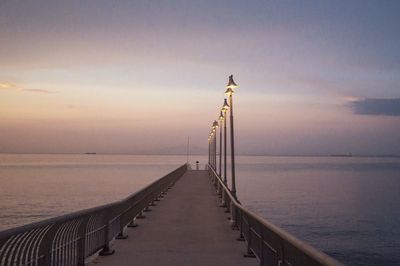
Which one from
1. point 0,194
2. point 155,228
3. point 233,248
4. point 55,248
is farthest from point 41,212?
point 55,248

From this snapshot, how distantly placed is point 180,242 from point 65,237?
14.5ft

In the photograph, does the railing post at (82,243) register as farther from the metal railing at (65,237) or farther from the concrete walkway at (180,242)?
the concrete walkway at (180,242)

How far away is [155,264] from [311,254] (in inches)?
196

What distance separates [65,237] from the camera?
25.6 feet

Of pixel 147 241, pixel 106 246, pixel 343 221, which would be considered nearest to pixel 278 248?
pixel 106 246

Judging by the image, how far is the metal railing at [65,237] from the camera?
5789 millimetres

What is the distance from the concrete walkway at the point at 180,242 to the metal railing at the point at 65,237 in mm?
427

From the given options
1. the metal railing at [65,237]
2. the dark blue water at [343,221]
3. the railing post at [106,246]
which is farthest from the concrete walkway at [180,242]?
the dark blue water at [343,221]

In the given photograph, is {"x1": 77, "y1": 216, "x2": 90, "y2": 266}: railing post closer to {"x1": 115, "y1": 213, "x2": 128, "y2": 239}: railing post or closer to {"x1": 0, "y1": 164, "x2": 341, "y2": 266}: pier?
{"x1": 0, "y1": 164, "x2": 341, "y2": 266}: pier

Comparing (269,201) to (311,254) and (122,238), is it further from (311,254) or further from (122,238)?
(311,254)

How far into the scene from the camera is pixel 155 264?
30.0 ft

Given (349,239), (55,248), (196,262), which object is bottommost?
(349,239)

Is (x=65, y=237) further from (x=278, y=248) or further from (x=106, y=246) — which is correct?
(x=278, y=248)

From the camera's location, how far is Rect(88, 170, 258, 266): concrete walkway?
31.5ft
